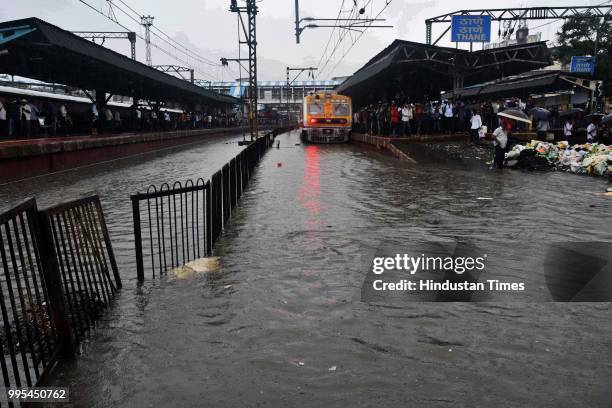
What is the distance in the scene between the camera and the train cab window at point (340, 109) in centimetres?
3341

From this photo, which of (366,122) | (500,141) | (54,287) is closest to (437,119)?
(500,141)

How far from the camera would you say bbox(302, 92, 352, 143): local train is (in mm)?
33219

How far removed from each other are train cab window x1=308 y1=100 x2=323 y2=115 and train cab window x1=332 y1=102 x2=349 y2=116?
2.78 feet

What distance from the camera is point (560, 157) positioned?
16859mm

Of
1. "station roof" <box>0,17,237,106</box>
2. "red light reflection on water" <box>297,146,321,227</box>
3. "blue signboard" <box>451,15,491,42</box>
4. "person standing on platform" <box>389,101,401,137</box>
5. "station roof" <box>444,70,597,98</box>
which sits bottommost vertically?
"red light reflection on water" <box>297,146,321,227</box>

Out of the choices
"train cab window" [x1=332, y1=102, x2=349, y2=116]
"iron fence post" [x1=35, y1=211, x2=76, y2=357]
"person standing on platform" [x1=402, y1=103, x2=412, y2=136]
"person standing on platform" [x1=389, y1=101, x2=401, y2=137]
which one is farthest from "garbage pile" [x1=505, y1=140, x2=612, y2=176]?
"train cab window" [x1=332, y1=102, x2=349, y2=116]

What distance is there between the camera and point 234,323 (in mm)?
4383

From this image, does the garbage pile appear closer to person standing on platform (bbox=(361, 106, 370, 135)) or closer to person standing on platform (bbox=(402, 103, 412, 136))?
person standing on platform (bbox=(402, 103, 412, 136))

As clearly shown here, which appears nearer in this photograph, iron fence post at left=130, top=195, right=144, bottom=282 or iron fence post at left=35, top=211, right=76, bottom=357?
iron fence post at left=35, top=211, right=76, bottom=357

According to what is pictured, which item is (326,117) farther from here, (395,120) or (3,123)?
(3,123)

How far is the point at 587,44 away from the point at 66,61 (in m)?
40.8

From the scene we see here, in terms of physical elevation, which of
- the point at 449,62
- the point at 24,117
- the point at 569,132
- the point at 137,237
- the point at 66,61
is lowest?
the point at 137,237

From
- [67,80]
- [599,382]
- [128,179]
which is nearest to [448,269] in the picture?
[599,382]

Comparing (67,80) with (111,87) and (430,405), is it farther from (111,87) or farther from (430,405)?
(430,405)
